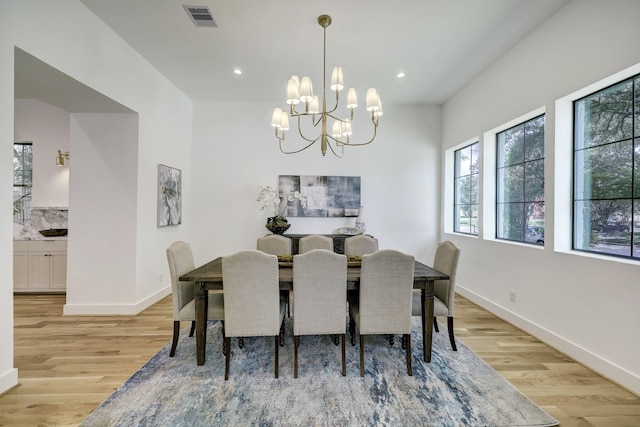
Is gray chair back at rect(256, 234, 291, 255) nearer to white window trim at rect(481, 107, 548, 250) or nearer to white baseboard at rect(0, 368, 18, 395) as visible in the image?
white baseboard at rect(0, 368, 18, 395)

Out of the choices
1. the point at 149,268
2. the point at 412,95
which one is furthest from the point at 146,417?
the point at 412,95

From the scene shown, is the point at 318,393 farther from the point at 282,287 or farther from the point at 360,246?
the point at 360,246

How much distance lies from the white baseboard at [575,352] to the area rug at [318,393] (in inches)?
31.7

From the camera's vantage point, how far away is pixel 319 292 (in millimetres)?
2191

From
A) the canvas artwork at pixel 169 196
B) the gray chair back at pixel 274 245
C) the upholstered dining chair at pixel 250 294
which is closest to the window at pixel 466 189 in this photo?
the gray chair back at pixel 274 245

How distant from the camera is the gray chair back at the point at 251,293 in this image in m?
2.11

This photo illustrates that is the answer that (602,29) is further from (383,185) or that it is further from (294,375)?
(294,375)

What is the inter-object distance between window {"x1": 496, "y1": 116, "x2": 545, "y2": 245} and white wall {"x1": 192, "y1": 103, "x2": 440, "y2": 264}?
1359 mm

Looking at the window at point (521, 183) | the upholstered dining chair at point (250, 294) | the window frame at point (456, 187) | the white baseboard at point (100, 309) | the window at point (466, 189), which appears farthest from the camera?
the window at point (466, 189)

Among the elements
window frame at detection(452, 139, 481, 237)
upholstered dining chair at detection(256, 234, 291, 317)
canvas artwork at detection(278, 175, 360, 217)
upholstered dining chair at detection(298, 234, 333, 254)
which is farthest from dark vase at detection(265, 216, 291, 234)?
window frame at detection(452, 139, 481, 237)

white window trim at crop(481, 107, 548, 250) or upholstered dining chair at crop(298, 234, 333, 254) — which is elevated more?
white window trim at crop(481, 107, 548, 250)

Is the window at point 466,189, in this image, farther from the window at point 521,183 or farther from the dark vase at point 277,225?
the dark vase at point 277,225

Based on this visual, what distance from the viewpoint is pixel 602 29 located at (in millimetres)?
2307

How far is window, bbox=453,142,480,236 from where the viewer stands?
436cm
